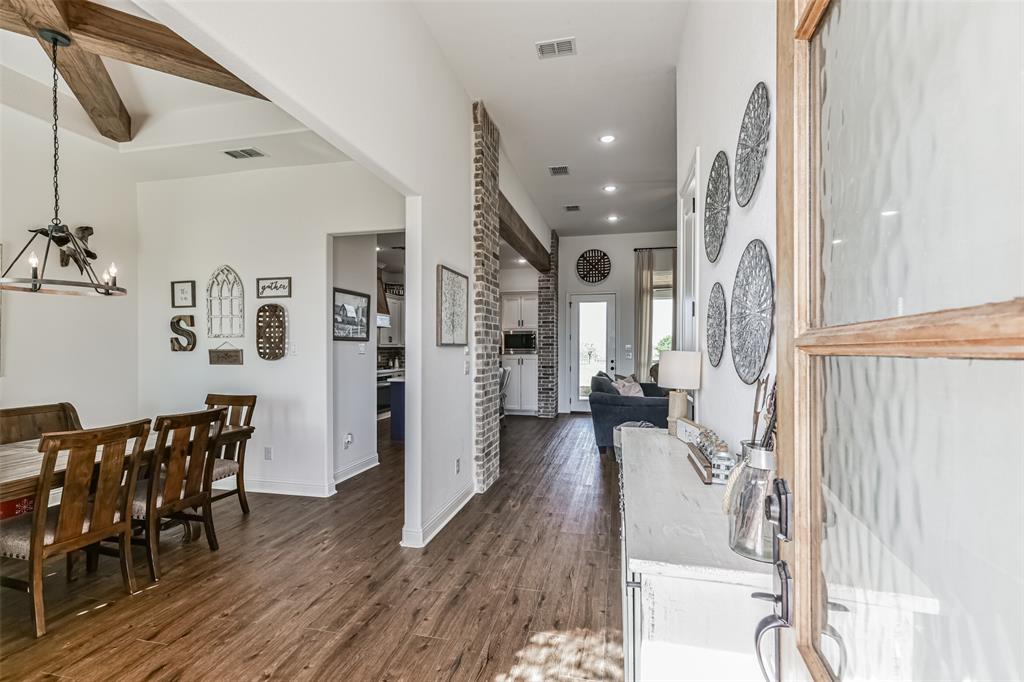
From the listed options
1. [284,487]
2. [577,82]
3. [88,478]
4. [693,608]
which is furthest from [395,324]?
[693,608]

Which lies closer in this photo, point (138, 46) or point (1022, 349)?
point (1022, 349)

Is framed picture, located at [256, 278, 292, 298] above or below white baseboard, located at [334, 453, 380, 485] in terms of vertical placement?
above

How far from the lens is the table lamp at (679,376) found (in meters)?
2.51

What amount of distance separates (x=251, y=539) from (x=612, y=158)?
15.8 ft

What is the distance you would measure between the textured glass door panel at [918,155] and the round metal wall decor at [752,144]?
98 centimetres

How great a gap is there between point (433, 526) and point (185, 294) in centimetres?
324

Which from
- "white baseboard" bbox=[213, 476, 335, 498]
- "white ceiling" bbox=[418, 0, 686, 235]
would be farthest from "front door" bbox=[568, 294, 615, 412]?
"white baseboard" bbox=[213, 476, 335, 498]

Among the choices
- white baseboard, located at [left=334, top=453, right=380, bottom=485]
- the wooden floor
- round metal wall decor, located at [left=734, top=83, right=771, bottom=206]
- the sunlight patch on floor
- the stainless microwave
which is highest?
round metal wall decor, located at [left=734, top=83, right=771, bottom=206]

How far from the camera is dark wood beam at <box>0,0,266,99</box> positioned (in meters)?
2.39

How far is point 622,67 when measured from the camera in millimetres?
3521

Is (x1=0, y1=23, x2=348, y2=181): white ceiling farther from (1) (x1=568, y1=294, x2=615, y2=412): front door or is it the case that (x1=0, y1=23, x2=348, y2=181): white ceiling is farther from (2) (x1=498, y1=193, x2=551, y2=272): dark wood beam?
(1) (x1=568, y1=294, x2=615, y2=412): front door

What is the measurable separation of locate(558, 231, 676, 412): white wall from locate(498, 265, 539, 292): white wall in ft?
2.02

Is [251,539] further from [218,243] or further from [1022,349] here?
[1022,349]

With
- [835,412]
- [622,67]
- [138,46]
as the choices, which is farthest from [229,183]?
[835,412]
